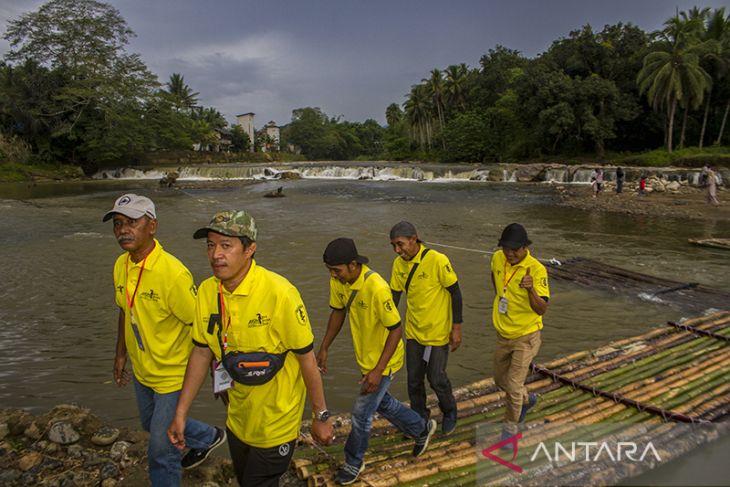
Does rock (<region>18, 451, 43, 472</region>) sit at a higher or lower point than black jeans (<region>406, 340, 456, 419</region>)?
lower

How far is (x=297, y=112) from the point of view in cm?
9238

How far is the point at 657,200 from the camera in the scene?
21.2 metres

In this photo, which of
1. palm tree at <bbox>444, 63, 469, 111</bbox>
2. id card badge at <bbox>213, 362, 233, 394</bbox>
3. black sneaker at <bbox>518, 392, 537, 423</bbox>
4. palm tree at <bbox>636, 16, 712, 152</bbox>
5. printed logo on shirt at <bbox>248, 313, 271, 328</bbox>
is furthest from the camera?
palm tree at <bbox>444, 63, 469, 111</bbox>

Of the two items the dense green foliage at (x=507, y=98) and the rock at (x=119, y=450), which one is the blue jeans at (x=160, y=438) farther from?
the dense green foliage at (x=507, y=98)

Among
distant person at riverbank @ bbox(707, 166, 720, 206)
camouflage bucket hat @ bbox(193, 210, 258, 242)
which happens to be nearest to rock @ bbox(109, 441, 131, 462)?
camouflage bucket hat @ bbox(193, 210, 258, 242)

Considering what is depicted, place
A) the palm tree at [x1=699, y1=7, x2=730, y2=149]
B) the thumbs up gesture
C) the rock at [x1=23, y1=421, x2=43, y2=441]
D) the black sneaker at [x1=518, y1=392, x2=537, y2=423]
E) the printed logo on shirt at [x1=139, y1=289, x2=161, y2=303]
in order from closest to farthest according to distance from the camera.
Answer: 1. the printed logo on shirt at [x1=139, y1=289, x2=161, y2=303]
2. the thumbs up gesture
3. the rock at [x1=23, y1=421, x2=43, y2=441]
4. the black sneaker at [x1=518, y1=392, x2=537, y2=423]
5. the palm tree at [x1=699, y1=7, x2=730, y2=149]

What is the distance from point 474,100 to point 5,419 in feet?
193

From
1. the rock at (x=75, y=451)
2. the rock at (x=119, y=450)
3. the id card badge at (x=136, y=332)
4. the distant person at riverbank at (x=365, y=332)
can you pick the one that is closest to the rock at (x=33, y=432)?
the rock at (x=75, y=451)

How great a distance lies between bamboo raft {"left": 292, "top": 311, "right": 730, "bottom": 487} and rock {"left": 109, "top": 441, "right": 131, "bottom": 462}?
133 centimetres

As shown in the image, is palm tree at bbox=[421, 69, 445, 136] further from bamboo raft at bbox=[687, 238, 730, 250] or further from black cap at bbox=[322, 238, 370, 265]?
black cap at bbox=[322, 238, 370, 265]

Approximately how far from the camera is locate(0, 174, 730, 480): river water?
215 inches

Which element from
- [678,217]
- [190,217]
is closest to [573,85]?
[678,217]

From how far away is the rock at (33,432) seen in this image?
3684 millimetres

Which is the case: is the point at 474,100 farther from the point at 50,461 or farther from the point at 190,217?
the point at 50,461
